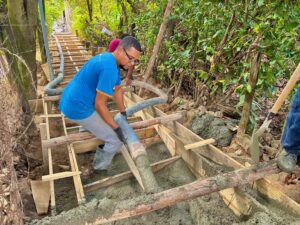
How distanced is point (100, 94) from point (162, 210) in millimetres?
1382

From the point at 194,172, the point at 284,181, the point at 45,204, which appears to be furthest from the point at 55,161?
the point at 284,181

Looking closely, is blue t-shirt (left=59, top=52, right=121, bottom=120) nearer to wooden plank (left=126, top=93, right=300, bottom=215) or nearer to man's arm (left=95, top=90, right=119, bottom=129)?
man's arm (left=95, top=90, right=119, bottom=129)

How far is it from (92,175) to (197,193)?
1854 mm

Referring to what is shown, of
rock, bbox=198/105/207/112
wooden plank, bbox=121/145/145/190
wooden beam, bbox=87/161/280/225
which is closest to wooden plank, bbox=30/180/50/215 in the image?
wooden plank, bbox=121/145/145/190

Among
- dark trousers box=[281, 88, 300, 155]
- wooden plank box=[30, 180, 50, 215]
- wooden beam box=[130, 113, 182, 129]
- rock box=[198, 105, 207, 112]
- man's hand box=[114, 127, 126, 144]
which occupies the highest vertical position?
dark trousers box=[281, 88, 300, 155]

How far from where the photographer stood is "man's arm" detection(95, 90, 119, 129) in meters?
3.09

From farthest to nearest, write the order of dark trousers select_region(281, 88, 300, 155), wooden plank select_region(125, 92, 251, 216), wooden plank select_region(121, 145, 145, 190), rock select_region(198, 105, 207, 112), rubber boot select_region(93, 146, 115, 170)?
rock select_region(198, 105, 207, 112)
rubber boot select_region(93, 146, 115, 170)
wooden plank select_region(121, 145, 145, 190)
wooden plank select_region(125, 92, 251, 216)
dark trousers select_region(281, 88, 300, 155)

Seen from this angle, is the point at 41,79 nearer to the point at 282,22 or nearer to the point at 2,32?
the point at 2,32

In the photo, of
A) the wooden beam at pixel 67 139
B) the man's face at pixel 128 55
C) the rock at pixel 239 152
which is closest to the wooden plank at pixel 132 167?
the wooden beam at pixel 67 139

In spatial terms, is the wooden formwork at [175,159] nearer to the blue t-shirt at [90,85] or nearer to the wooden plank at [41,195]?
the wooden plank at [41,195]

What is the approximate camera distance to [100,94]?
3.03 meters

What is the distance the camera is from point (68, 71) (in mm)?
8023

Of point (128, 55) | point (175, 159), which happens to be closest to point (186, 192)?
point (175, 159)

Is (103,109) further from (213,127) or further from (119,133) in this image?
(213,127)
